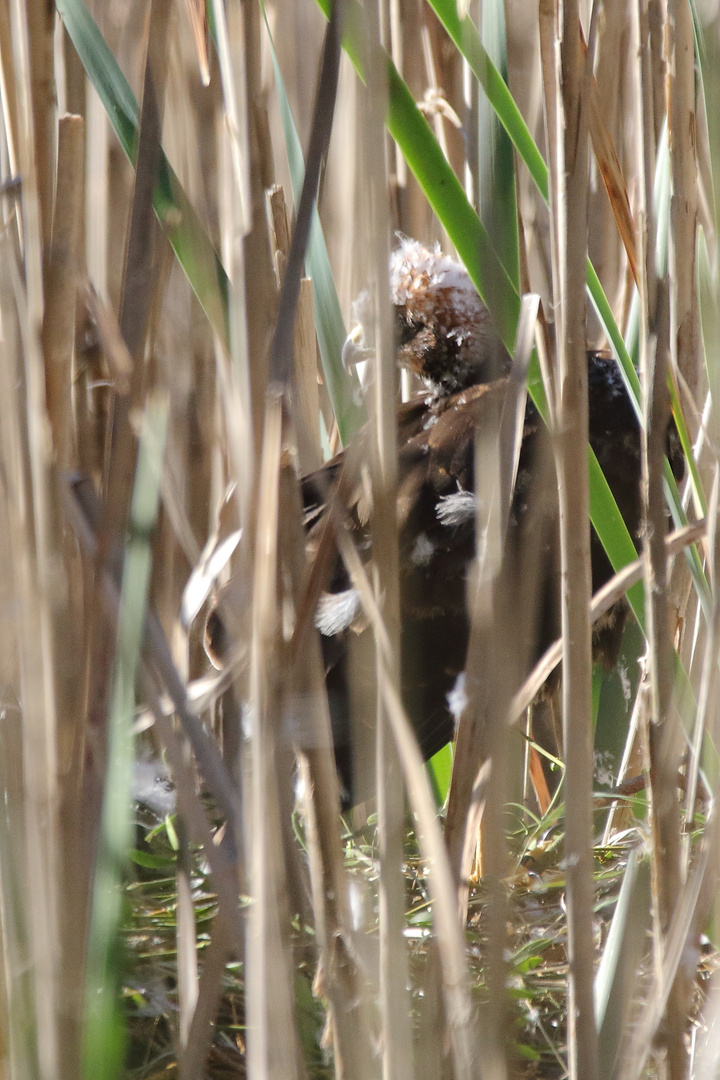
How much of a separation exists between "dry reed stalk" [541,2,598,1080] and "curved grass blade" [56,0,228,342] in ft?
0.55

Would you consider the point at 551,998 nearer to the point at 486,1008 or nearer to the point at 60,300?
the point at 486,1008

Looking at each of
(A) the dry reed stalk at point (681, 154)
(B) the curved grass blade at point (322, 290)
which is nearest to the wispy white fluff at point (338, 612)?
(B) the curved grass blade at point (322, 290)

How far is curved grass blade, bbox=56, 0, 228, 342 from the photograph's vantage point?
479 mm

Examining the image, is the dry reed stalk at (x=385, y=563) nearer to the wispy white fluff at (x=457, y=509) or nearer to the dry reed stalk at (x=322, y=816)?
the dry reed stalk at (x=322, y=816)

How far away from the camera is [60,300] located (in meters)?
0.47

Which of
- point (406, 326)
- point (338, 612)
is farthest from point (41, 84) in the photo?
point (406, 326)

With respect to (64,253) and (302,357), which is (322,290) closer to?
(302,357)

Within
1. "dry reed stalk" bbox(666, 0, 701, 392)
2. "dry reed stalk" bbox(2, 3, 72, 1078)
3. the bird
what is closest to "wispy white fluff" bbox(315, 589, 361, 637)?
the bird

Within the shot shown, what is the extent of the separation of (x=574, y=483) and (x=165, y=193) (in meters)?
0.25

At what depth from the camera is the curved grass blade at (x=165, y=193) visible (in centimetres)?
48

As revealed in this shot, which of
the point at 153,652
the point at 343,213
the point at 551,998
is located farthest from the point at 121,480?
the point at 343,213

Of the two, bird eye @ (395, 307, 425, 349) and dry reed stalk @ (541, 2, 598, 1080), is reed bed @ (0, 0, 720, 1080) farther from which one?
bird eye @ (395, 307, 425, 349)

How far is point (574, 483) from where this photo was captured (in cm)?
47

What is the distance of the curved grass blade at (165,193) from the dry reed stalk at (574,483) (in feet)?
0.55
